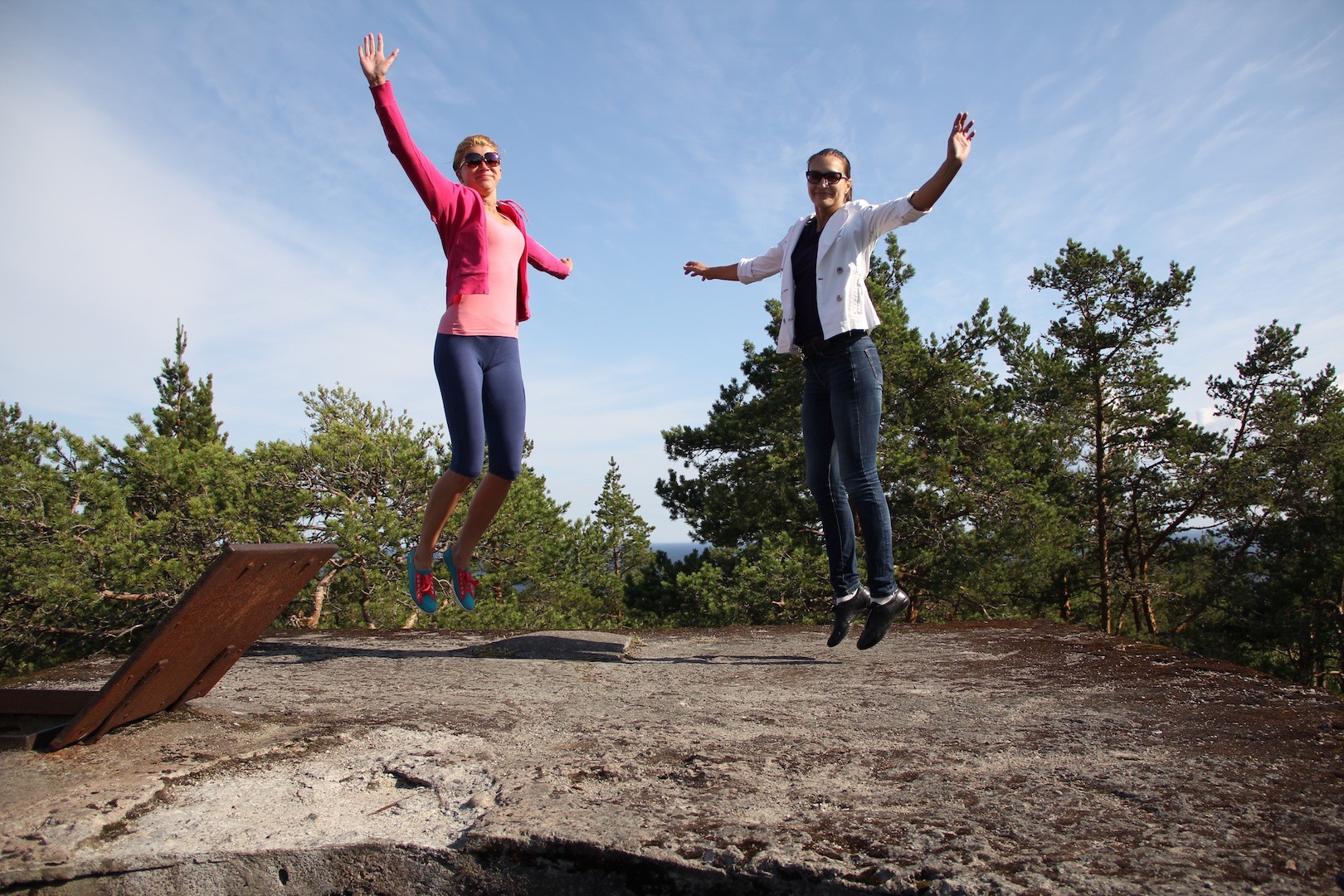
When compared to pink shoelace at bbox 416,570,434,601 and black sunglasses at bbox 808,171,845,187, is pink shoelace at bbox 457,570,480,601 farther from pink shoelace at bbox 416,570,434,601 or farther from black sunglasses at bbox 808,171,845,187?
black sunglasses at bbox 808,171,845,187

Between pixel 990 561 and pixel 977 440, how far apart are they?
258 centimetres

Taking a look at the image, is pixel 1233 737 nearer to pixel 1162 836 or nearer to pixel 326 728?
pixel 1162 836

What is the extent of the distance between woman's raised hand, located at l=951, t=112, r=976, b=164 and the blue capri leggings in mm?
1773

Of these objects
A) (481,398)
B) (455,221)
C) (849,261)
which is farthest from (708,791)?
(455,221)

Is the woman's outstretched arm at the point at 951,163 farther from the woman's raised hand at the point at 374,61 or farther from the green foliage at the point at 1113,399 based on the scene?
the green foliage at the point at 1113,399

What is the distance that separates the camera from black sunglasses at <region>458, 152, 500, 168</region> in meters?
3.25

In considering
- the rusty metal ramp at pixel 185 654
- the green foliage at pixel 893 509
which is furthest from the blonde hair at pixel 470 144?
the green foliage at pixel 893 509

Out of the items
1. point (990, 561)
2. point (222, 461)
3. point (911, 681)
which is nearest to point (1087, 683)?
point (911, 681)

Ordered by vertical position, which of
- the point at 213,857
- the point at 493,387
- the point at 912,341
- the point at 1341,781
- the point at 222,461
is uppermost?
the point at 912,341

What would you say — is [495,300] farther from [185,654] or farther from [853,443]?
[185,654]

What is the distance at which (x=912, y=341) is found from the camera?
1517 cm

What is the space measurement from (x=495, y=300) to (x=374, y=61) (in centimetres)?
92

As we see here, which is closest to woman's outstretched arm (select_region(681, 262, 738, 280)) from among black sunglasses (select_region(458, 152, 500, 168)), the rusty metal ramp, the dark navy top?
the dark navy top

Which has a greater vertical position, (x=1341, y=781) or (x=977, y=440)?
(x=977, y=440)
